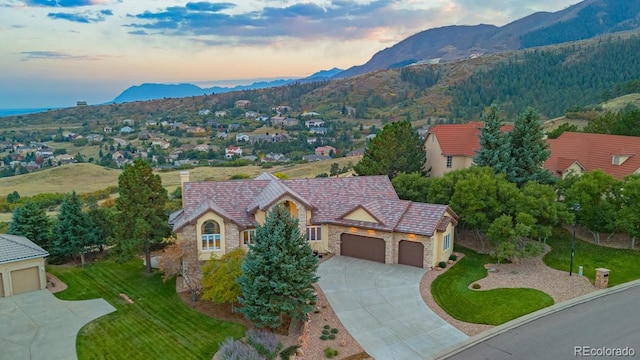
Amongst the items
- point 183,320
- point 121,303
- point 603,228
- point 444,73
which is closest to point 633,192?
point 603,228

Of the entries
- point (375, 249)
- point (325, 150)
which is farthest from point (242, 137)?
point (375, 249)

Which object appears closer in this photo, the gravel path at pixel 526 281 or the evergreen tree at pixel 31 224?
the gravel path at pixel 526 281

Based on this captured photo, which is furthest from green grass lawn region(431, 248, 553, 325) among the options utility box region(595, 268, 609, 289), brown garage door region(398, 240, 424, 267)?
utility box region(595, 268, 609, 289)

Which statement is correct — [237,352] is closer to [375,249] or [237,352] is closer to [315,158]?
[375,249]

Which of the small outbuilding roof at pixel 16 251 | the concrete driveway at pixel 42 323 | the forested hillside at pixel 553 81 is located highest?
the forested hillside at pixel 553 81

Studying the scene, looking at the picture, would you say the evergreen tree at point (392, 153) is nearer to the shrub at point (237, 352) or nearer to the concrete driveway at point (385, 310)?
the concrete driveway at point (385, 310)

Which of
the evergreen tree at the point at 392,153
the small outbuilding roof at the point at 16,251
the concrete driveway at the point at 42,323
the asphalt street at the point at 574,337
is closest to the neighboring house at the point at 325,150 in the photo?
the evergreen tree at the point at 392,153

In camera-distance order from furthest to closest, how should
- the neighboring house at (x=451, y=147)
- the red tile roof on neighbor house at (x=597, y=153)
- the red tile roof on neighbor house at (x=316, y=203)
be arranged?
the neighboring house at (x=451, y=147), the red tile roof on neighbor house at (x=597, y=153), the red tile roof on neighbor house at (x=316, y=203)
